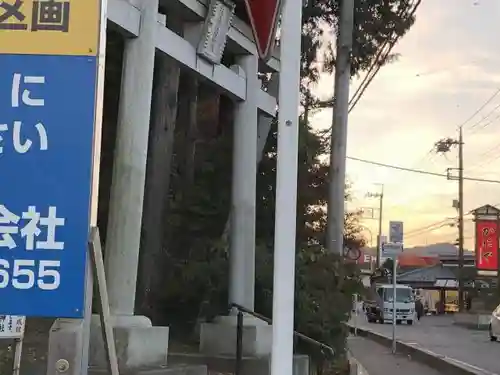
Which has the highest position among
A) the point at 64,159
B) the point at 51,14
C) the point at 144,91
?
the point at 144,91

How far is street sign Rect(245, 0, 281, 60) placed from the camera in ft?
12.3

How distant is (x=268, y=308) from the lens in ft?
34.3

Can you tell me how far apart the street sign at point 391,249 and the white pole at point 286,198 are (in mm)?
16155

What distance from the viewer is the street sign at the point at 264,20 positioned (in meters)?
3.74

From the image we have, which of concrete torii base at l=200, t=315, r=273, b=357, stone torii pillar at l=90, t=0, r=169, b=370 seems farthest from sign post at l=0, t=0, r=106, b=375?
concrete torii base at l=200, t=315, r=273, b=357

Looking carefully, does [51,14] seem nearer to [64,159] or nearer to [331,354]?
[64,159]

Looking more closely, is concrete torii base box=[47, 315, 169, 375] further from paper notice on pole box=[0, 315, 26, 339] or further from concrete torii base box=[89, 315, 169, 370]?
paper notice on pole box=[0, 315, 26, 339]

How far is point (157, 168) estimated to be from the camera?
947cm

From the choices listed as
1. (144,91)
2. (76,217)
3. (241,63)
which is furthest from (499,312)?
(76,217)

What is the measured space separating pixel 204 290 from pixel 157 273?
2.34ft

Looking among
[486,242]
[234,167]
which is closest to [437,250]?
[486,242]

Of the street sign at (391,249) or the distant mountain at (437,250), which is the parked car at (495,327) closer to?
the street sign at (391,249)

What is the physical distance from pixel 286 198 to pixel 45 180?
1.03 m

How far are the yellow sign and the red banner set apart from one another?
45.4 meters
